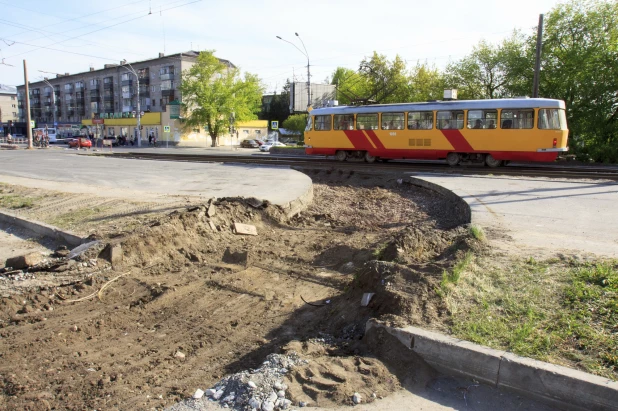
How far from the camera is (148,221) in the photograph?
29.4 feet

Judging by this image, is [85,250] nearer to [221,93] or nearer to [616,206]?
[616,206]

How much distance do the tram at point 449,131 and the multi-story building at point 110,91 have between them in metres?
52.3

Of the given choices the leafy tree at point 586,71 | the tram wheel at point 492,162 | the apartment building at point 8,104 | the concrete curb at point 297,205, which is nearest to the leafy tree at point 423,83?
the leafy tree at point 586,71

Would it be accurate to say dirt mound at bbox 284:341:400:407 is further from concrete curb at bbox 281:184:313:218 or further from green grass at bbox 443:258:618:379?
concrete curb at bbox 281:184:313:218

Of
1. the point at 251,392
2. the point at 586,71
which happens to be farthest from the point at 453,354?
the point at 586,71

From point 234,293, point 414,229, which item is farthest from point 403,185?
point 234,293

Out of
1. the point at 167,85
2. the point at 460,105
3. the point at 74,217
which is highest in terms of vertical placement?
the point at 167,85

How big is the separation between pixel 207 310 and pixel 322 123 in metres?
20.5

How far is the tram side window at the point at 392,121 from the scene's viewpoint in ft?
71.9

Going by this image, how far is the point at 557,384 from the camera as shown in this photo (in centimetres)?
322

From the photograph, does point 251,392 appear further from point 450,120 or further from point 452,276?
point 450,120

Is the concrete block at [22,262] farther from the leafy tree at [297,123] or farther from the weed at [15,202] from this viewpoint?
the leafy tree at [297,123]

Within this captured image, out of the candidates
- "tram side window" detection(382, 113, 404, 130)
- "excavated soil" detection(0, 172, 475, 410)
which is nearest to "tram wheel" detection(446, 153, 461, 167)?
"tram side window" detection(382, 113, 404, 130)

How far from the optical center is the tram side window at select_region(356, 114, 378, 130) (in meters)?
22.8
